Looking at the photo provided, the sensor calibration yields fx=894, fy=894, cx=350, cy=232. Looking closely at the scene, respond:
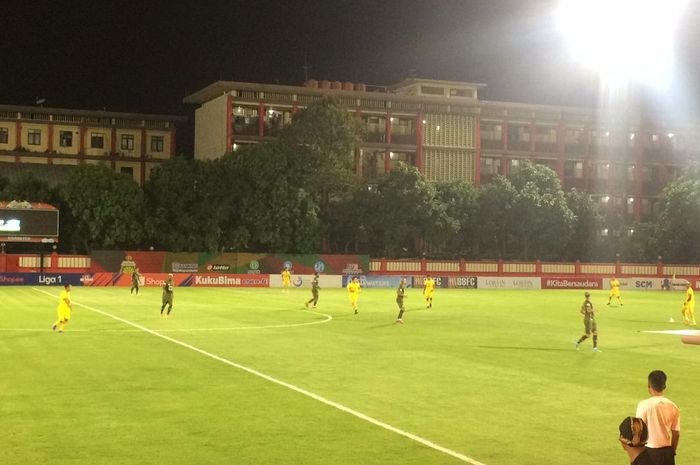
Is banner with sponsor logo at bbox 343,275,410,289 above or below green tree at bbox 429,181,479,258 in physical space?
below

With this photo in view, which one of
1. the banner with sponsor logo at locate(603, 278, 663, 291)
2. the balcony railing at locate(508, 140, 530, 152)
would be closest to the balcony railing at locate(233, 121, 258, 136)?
the balcony railing at locate(508, 140, 530, 152)

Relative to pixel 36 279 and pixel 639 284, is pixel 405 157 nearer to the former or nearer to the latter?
pixel 639 284

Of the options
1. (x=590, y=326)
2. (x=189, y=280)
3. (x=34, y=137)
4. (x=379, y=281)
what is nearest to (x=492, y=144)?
(x=379, y=281)

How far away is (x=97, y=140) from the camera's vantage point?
361 ft

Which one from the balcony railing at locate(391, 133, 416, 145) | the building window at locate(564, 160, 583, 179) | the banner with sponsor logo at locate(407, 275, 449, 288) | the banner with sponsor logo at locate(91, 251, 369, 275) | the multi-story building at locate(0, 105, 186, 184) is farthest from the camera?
the building window at locate(564, 160, 583, 179)

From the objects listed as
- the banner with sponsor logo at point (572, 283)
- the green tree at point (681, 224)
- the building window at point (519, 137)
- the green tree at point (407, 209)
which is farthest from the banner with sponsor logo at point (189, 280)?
the building window at point (519, 137)

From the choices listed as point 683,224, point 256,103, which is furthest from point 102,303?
point 683,224

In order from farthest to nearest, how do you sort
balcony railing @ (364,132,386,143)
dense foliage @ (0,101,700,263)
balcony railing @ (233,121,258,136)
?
1. balcony railing @ (364,132,386,143)
2. balcony railing @ (233,121,258,136)
3. dense foliage @ (0,101,700,263)

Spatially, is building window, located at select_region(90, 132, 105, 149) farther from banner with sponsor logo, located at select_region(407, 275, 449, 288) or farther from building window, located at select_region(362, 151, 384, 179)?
banner with sponsor logo, located at select_region(407, 275, 449, 288)

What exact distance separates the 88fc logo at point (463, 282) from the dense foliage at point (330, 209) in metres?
7.20

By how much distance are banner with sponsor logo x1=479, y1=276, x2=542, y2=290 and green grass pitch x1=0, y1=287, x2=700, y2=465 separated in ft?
142

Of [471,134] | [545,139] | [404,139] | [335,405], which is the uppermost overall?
[545,139]

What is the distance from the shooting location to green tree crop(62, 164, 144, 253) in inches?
3196

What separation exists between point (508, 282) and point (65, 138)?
57.3 metres
